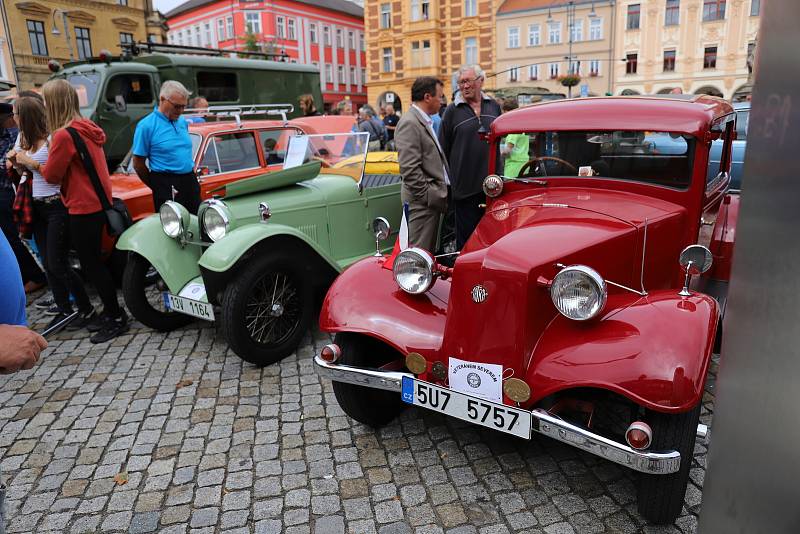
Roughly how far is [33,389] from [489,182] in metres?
3.39

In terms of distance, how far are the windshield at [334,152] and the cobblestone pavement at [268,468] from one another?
2.19 meters

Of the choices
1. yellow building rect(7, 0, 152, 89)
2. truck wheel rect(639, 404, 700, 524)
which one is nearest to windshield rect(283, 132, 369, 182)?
truck wheel rect(639, 404, 700, 524)

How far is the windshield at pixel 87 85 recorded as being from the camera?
32.5 feet

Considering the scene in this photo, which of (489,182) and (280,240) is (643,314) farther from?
(280,240)

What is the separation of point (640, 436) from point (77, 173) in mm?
4239

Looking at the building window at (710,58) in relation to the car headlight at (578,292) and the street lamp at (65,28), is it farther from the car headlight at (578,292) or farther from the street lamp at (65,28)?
the car headlight at (578,292)

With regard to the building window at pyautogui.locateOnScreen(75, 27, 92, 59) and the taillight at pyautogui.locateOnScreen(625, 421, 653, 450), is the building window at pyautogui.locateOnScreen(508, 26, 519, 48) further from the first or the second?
the taillight at pyautogui.locateOnScreen(625, 421, 653, 450)

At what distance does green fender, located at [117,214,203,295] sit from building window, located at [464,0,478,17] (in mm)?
47776

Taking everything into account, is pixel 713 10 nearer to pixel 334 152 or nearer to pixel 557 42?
pixel 557 42

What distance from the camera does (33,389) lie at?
12.8 feet

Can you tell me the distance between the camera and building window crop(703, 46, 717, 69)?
126 ft

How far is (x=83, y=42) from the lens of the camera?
3397 centimetres

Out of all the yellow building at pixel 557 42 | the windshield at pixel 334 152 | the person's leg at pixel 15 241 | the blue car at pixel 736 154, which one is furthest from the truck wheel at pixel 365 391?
the yellow building at pixel 557 42

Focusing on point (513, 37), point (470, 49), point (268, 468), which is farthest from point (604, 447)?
point (470, 49)
